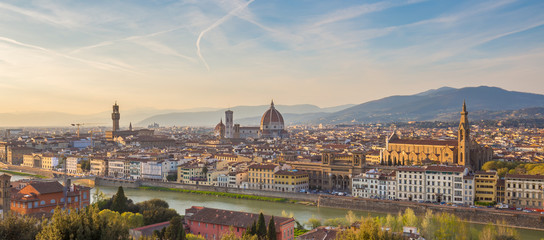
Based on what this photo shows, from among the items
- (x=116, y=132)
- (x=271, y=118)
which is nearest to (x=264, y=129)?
(x=271, y=118)

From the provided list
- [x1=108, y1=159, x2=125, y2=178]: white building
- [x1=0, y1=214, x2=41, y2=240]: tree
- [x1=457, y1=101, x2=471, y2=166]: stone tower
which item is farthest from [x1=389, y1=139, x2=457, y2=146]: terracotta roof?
[x1=0, y1=214, x2=41, y2=240]: tree

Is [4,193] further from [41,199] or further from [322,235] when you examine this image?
[322,235]

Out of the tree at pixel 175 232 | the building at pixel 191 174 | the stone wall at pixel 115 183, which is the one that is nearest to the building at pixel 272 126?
the stone wall at pixel 115 183

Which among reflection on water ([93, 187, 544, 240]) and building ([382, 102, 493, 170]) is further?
building ([382, 102, 493, 170])

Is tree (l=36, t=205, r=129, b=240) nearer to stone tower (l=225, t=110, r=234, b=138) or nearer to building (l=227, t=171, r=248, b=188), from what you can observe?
building (l=227, t=171, r=248, b=188)

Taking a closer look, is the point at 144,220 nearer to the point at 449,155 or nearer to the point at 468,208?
the point at 468,208

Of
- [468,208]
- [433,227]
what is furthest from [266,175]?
[433,227]
